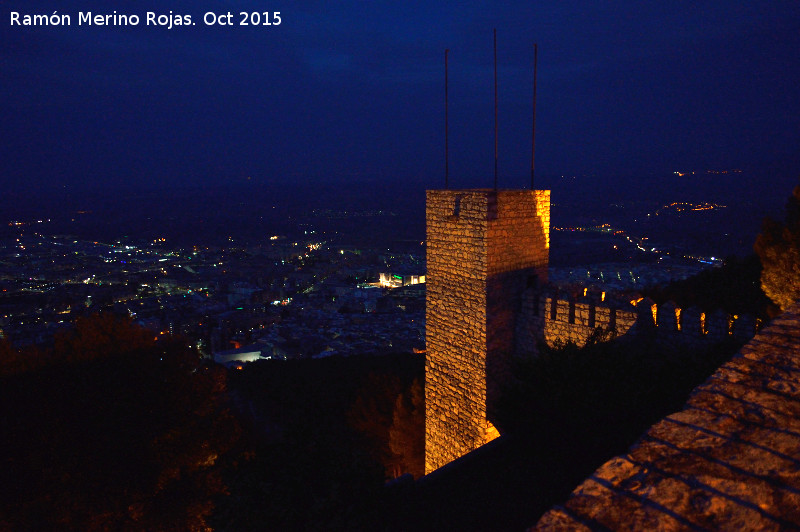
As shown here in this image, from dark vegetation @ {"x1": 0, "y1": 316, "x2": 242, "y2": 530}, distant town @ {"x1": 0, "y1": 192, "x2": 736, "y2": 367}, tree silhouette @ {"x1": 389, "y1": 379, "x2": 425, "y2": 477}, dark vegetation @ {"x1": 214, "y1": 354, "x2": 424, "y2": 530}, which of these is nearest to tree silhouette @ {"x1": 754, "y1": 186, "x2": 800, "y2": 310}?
distant town @ {"x1": 0, "y1": 192, "x2": 736, "y2": 367}

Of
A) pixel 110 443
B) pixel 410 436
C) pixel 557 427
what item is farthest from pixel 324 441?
pixel 410 436

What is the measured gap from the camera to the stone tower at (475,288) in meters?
6.97

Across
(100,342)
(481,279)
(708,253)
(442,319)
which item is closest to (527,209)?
(481,279)

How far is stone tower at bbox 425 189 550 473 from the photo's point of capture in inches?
274

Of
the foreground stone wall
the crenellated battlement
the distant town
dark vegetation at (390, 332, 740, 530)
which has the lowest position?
the distant town

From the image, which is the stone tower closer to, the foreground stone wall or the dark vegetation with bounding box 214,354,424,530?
the dark vegetation with bounding box 214,354,424,530

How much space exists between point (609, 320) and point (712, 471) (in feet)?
15.8

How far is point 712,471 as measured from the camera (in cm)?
187

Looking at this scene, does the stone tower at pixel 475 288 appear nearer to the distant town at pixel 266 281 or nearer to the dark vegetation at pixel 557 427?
the distant town at pixel 266 281

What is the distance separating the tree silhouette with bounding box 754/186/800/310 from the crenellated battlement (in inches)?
102

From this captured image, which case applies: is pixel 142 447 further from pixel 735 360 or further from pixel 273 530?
pixel 735 360

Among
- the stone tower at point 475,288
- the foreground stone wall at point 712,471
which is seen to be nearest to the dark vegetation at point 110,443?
the stone tower at point 475,288

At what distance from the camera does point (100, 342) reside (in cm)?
1133

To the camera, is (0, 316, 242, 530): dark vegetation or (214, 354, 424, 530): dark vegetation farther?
(0, 316, 242, 530): dark vegetation
